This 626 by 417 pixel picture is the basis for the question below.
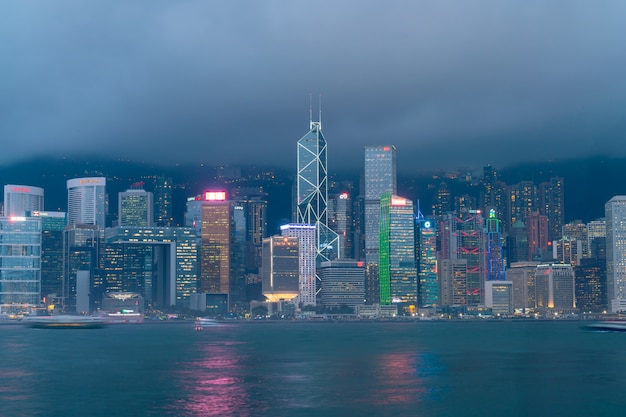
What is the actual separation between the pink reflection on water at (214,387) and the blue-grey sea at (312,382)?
0.14 meters

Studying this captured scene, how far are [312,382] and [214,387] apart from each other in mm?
12311

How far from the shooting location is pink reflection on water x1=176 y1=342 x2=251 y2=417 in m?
84.2

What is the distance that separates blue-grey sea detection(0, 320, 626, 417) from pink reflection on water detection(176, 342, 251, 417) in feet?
0.45

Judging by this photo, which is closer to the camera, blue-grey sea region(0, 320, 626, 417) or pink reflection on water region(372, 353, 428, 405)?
blue-grey sea region(0, 320, 626, 417)

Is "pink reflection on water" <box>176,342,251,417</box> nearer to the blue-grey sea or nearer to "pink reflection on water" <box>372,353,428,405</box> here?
the blue-grey sea

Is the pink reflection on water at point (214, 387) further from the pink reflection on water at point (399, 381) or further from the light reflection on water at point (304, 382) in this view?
the pink reflection on water at point (399, 381)

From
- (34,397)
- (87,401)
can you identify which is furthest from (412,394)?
(34,397)

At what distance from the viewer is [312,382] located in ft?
351

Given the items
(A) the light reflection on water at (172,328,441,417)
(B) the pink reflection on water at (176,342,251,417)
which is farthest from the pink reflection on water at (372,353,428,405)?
(B) the pink reflection on water at (176,342,251,417)

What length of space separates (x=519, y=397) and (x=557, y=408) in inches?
322

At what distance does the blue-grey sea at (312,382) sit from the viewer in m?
86.1

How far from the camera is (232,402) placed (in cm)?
8900

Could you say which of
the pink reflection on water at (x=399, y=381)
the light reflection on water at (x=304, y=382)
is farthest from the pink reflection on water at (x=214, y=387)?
the pink reflection on water at (x=399, y=381)

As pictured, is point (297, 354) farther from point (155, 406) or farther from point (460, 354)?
point (155, 406)
